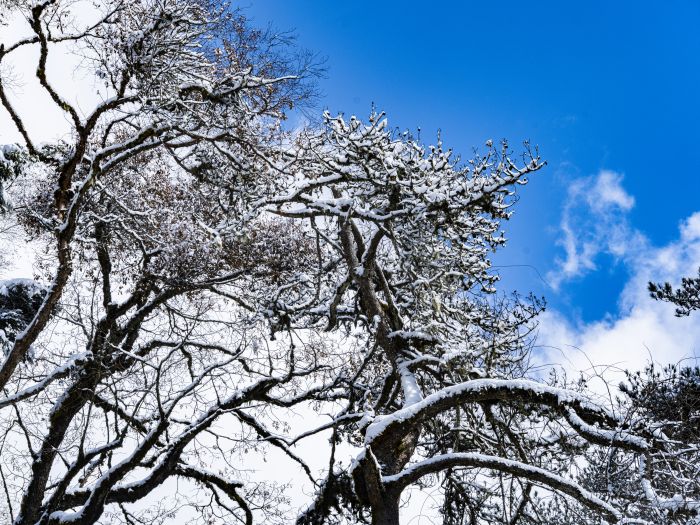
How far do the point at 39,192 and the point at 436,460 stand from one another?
27.5ft

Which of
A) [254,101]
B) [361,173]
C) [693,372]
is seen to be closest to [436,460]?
[361,173]

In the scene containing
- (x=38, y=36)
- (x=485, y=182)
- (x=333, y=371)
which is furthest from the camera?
(x=333, y=371)

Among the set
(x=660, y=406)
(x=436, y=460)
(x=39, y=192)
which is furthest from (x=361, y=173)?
(x=39, y=192)

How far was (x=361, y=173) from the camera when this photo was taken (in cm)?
741

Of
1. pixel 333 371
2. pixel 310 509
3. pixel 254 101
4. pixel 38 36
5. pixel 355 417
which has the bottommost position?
pixel 310 509

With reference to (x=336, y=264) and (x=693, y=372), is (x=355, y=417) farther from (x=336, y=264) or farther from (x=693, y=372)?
(x=693, y=372)

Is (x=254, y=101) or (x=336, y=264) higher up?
(x=254, y=101)

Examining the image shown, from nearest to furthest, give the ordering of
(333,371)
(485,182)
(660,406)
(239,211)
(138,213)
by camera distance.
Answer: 1. (660,406)
2. (485,182)
3. (239,211)
4. (138,213)
5. (333,371)

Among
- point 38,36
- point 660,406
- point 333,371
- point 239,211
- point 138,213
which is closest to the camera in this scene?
point 660,406

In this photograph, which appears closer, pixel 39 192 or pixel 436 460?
pixel 436 460

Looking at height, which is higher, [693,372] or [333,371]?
[693,372]

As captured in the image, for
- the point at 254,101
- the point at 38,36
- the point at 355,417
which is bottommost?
the point at 355,417

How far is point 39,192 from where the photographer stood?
376 inches

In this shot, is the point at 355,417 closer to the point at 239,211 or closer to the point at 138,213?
the point at 239,211
